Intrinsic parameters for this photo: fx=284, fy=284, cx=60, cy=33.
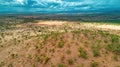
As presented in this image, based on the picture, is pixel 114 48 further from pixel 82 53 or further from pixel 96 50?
pixel 82 53

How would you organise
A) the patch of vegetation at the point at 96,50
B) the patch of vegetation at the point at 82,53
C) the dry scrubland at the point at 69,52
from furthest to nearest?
1. the patch of vegetation at the point at 96,50
2. the patch of vegetation at the point at 82,53
3. the dry scrubland at the point at 69,52

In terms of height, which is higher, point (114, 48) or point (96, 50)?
point (96, 50)

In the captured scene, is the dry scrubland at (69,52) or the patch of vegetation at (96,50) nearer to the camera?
the dry scrubland at (69,52)

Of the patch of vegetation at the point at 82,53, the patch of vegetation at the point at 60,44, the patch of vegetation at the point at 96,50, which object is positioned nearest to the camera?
the patch of vegetation at the point at 82,53

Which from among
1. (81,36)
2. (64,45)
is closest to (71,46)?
(64,45)

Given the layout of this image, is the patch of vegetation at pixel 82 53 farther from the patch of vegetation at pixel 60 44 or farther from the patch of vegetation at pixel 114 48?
the patch of vegetation at pixel 114 48

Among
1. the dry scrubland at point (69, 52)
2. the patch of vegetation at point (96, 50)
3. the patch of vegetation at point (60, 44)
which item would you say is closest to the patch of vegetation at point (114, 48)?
the dry scrubland at point (69, 52)

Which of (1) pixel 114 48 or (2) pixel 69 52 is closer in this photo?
(2) pixel 69 52

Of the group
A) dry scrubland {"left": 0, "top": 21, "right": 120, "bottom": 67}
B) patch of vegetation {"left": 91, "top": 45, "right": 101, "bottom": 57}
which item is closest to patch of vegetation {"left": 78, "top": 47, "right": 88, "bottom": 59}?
dry scrubland {"left": 0, "top": 21, "right": 120, "bottom": 67}

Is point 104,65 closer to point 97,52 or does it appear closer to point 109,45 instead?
point 97,52

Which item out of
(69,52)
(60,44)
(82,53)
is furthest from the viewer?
(60,44)

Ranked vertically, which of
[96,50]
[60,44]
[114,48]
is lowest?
[114,48]

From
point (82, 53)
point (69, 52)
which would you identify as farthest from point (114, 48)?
point (69, 52)
